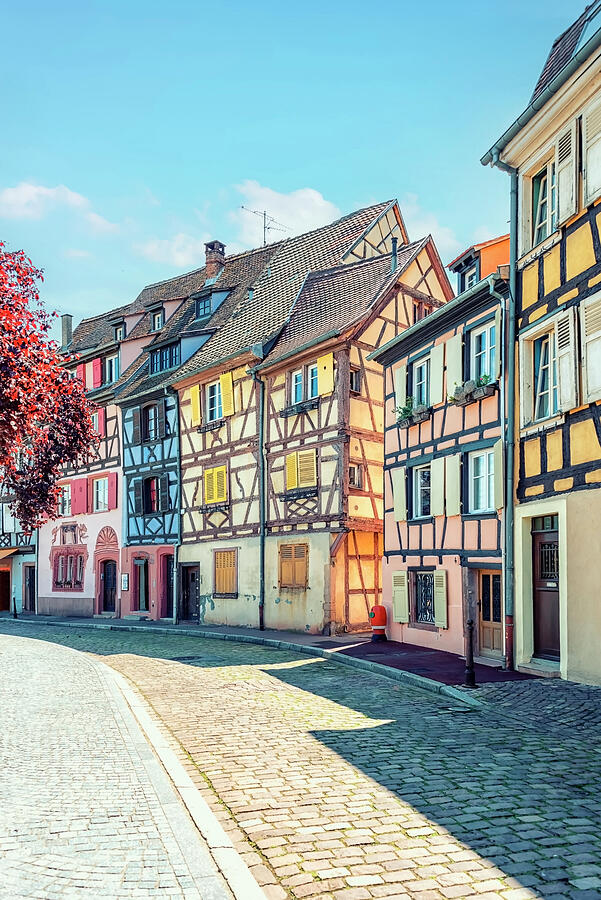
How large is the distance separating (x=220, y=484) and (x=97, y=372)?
12324 millimetres

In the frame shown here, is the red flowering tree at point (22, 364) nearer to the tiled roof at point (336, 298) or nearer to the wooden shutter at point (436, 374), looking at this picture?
the wooden shutter at point (436, 374)

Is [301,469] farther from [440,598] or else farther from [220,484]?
[440,598]

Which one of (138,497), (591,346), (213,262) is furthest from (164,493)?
(591,346)

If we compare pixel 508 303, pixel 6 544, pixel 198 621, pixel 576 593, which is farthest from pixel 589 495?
pixel 6 544

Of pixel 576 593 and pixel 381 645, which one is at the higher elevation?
pixel 576 593

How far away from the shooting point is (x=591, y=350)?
474 inches

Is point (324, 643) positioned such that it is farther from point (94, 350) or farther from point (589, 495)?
point (94, 350)

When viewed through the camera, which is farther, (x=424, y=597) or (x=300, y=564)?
(x=300, y=564)

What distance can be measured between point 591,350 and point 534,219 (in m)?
3.35

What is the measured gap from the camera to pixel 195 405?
28.4m

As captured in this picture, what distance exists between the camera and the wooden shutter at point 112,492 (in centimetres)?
3269

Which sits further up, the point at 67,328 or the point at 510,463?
the point at 67,328

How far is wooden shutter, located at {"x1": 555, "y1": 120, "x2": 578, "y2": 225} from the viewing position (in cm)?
1252

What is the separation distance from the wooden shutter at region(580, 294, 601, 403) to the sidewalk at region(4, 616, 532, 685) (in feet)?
14.9
